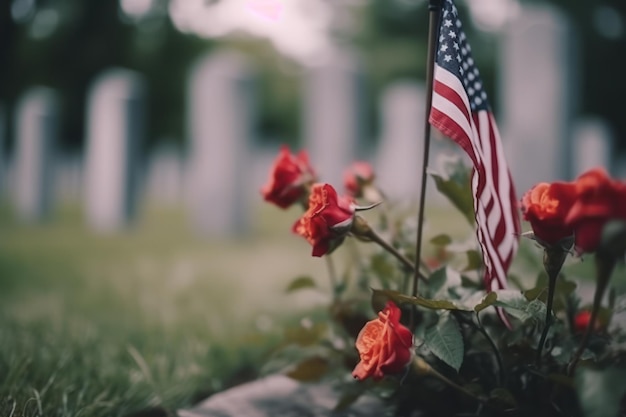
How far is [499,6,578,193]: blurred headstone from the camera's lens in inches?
157

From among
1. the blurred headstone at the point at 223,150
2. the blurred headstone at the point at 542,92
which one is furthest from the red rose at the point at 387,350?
the blurred headstone at the point at 223,150

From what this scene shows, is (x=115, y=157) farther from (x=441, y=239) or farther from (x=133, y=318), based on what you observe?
(x=441, y=239)

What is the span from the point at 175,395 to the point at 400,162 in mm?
5319

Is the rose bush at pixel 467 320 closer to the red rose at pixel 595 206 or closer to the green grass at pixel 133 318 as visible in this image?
the red rose at pixel 595 206

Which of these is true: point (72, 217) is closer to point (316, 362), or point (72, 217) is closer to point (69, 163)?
point (69, 163)

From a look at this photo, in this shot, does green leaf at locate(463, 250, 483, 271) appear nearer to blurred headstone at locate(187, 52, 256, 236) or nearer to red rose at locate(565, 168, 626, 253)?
red rose at locate(565, 168, 626, 253)

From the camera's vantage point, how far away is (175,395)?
1536 millimetres

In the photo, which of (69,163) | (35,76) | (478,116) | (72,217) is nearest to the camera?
(478,116)

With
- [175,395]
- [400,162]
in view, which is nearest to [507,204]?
[175,395]

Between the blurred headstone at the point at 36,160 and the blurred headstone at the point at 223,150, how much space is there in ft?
9.67

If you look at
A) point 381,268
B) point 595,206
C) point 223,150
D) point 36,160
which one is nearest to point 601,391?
point 595,206

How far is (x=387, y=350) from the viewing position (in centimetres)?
98

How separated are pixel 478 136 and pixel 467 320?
Answer: 33 centimetres

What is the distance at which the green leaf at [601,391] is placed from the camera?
2.65ft
